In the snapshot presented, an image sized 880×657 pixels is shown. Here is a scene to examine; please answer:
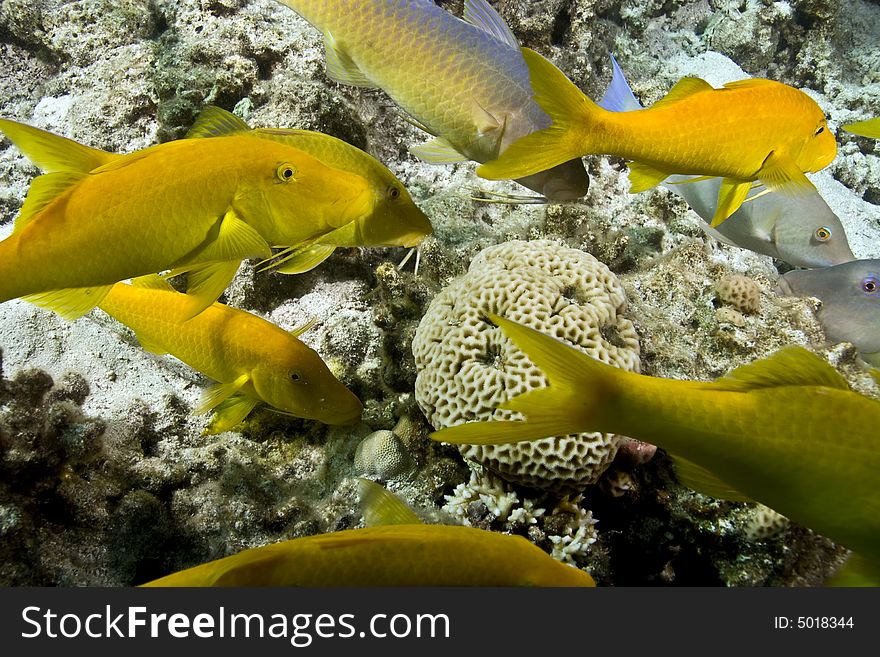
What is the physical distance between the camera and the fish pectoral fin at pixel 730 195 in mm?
2045

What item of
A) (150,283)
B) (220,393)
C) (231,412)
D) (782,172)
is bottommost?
(231,412)

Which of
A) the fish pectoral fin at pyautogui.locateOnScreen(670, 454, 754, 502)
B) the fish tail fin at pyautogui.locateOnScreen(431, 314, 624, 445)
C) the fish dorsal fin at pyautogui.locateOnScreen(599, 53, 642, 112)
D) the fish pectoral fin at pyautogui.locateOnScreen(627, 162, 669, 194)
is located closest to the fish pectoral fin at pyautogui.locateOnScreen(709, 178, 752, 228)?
the fish pectoral fin at pyautogui.locateOnScreen(627, 162, 669, 194)

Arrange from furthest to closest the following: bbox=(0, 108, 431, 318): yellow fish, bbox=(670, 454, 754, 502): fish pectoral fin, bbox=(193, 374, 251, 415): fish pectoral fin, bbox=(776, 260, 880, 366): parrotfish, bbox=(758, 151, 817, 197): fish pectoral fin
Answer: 1. bbox=(776, 260, 880, 366): parrotfish
2. bbox=(193, 374, 251, 415): fish pectoral fin
3. bbox=(758, 151, 817, 197): fish pectoral fin
4. bbox=(670, 454, 754, 502): fish pectoral fin
5. bbox=(0, 108, 431, 318): yellow fish

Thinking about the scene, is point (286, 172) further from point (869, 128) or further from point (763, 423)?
point (869, 128)

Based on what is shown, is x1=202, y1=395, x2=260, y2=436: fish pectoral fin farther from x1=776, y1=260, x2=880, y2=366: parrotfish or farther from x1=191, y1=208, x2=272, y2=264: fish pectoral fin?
x1=776, y1=260, x2=880, y2=366: parrotfish

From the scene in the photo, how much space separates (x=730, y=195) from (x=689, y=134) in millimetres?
499

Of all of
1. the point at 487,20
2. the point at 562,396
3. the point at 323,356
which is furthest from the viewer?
the point at 323,356

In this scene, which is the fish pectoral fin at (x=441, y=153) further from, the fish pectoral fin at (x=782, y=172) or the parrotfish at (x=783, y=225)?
the parrotfish at (x=783, y=225)

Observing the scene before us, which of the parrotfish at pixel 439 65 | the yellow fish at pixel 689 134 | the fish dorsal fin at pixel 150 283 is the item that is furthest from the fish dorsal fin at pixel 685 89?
the fish dorsal fin at pixel 150 283

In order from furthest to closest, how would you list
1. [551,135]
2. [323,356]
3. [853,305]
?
[853,305] < [323,356] < [551,135]

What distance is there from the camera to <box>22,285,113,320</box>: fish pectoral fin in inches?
59.1

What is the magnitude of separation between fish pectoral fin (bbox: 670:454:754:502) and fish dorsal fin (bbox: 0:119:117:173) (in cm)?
191

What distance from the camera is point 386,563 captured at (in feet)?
4.41

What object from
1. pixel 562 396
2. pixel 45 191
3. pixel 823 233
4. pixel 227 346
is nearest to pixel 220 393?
pixel 227 346
